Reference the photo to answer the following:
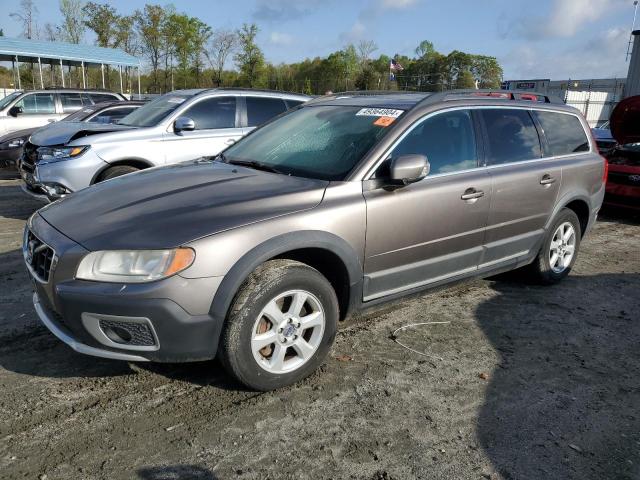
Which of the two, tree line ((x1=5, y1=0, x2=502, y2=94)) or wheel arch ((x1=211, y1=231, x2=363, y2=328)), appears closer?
wheel arch ((x1=211, y1=231, x2=363, y2=328))

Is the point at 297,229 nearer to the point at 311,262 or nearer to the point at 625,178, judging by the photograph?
the point at 311,262

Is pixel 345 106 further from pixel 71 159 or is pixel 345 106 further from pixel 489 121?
pixel 71 159

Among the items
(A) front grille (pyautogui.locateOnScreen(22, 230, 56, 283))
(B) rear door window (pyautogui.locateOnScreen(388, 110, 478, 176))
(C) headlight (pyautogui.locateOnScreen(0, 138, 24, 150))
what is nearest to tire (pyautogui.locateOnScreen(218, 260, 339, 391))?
(A) front grille (pyautogui.locateOnScreen(22, 230, 56, 283))

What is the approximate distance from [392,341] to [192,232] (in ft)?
5.83

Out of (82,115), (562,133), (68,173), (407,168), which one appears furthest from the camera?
(82,115)

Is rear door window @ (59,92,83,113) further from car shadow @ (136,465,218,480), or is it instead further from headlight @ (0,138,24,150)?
car shadow @ (136,465,218,480)

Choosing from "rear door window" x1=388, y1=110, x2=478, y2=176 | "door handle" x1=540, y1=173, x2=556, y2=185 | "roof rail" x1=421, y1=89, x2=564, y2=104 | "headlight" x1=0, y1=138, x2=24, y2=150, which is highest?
"roof rail" x1=421, y1=89, x2=564, y2=104

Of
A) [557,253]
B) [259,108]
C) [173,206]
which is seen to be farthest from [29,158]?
[557,253]

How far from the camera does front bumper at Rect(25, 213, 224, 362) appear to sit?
8.66 feet

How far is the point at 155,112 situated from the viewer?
24.9ft

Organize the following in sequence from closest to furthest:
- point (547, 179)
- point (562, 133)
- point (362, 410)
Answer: point (362, 410) → point (547, 179) → point (562, 133)

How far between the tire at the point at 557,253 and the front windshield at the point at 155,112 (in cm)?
507

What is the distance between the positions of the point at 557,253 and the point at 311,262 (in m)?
2.94

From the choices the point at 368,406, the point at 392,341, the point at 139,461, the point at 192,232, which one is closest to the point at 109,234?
the point at 192,232
